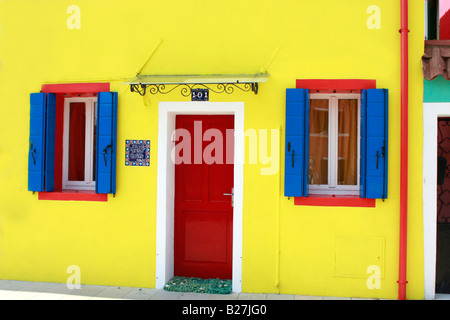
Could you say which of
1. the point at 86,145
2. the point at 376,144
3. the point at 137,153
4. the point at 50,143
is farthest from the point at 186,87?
the point at 376,144

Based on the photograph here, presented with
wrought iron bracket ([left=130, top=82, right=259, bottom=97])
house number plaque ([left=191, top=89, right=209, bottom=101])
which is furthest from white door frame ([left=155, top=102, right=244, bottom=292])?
wrought iron bracket ([left=130, top=82, right=259, bottom=97])

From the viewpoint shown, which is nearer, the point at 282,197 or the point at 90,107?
the point at 282,197

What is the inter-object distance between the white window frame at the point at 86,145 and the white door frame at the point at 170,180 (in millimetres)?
1159

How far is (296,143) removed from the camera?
607 centimetres

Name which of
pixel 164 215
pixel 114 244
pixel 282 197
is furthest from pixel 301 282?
pixel 114 244

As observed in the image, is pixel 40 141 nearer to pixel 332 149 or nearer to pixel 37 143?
pixel 37 143

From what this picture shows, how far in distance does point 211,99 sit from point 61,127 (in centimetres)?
230

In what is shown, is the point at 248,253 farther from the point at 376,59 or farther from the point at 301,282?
the point at 376,59

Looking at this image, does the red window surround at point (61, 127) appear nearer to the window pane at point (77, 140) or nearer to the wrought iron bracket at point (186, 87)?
the window pane at point (77, 140)

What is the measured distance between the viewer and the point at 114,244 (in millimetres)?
A: 6559

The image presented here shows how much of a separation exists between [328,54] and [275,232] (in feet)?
7.98

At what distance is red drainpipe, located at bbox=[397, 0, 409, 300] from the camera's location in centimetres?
593
